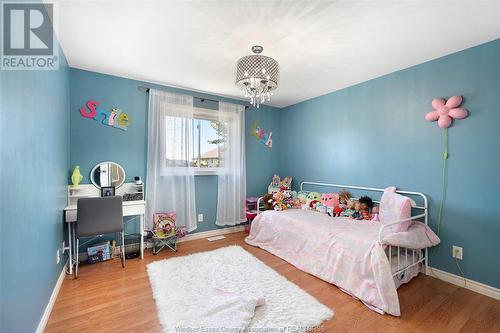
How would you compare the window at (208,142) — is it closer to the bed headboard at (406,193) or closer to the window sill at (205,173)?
the window sill at (205,173)

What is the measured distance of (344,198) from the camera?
10.7 feet

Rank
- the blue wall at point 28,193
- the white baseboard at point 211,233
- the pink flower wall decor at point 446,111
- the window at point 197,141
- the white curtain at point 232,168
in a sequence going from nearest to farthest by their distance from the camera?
the blue wall at point 28,193, the pink flower wall decor at point 446,111, the window at point 197,141, the white baseboard at point 211,233, the white curtain at point 232,168

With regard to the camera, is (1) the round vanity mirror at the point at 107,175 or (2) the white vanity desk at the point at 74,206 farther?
(1) the round vanity mirror at the point at 107,175

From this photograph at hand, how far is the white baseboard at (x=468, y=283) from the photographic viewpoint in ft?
6.76

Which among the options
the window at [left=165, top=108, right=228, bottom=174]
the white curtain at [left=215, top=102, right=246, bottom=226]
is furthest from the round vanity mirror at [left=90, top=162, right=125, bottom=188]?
the white curtain at [left=215, top=102, right=246, bottom=226]

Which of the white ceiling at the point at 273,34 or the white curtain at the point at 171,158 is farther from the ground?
the white ceiling at the point at 273,34

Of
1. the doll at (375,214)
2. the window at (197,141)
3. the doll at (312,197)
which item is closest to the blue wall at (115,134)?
the window at (197,141)

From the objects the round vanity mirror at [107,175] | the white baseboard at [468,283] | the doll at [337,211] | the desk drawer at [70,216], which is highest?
the round vanity mirror at [107,175]

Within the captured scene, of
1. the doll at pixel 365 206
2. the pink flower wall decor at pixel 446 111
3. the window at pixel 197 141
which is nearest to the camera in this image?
the pink flower wall decor at pixel 446 111

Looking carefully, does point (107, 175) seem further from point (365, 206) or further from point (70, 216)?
point (365, 206)

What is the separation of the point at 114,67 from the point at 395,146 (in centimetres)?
365

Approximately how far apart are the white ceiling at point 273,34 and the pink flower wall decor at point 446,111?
1.69 feet

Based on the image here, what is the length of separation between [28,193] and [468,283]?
150 inches

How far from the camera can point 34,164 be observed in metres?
1.55
